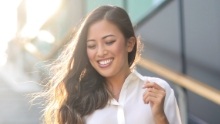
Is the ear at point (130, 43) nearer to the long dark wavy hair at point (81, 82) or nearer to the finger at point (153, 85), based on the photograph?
the long dark wavy hair at point (81, 82)

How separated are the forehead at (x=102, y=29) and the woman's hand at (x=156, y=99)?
0.91ft

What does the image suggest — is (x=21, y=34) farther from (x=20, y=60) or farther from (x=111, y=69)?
(x=111, y=69)

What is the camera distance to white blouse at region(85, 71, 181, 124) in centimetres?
182

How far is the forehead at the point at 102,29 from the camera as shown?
1896 mm

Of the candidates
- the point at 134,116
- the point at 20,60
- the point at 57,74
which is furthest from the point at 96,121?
the point at 20,60

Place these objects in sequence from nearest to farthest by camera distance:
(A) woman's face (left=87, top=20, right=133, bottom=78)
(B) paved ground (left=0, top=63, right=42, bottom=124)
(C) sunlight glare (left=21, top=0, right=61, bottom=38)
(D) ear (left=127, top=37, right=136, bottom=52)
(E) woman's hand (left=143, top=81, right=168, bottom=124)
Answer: (E) woman's hand (left=143, top=81, right=168, bottom=124)
(A) woman's face (left=87, top=20, right=133, bottom=78)
(D) ear (left=127, top=37, right=136, bottom=52)
(B) paved ground (left=0, top=63, right=42, bottom=124)
(C) sunlight glare (left=21, top=0, right=61, bottom=38)

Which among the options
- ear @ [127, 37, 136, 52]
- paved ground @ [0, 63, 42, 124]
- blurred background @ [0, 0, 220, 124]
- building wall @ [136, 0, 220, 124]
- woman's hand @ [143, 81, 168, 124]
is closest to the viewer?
woman's hand @ [143, 81, 168, 124]

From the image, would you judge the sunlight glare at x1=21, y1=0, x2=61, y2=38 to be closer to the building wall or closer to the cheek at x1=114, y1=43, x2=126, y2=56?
the building wall

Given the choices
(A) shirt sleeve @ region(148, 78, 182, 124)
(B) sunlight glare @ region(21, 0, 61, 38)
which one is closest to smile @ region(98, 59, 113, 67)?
(A) shirt sleeve @ region(148, 78, 182, 124)

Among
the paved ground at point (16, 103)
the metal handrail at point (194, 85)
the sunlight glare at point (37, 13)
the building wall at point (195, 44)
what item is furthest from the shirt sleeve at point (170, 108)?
the sunlight glare at point (37, 13)

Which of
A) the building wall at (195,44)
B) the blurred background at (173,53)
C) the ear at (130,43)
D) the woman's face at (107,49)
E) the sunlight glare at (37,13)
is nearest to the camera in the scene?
the woman's face at (107,49)

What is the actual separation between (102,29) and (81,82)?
301 millimetres

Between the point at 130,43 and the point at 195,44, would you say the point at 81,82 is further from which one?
the point at 195,44

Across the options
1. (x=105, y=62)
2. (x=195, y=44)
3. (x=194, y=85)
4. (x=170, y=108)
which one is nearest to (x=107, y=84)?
(x=105, y=62)
